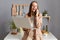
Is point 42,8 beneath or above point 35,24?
above

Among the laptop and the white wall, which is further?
the white wall

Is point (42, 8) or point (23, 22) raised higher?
point (42, 8)

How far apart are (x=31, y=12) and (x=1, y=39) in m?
1.44

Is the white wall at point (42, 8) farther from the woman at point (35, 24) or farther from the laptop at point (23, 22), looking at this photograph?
the laptop at point (23, 22)

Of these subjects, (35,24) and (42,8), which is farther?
(42,8)

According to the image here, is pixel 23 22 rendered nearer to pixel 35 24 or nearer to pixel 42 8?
pixel 35 24

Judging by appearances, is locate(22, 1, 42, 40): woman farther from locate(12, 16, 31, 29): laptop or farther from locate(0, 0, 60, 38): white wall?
locate(0, 0, 60, 38): white wall

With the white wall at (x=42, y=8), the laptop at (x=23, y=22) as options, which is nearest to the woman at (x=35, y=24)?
the laptop at (x=23, y=22)

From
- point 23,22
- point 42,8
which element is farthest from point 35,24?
point 42,8

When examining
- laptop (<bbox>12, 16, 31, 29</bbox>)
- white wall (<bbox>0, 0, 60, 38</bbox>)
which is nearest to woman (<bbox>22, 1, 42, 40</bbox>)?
laptop (<bbox>12, 16, 31, 29</bbox>)

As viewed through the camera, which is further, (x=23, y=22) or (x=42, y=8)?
(x=42, y=8)

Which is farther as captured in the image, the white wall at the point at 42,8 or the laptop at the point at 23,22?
the white wall at the point at 42,8

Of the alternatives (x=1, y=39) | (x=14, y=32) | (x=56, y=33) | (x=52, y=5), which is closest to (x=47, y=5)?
(x=52, y=5)

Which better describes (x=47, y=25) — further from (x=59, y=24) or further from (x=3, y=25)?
(x=3, y=25)
